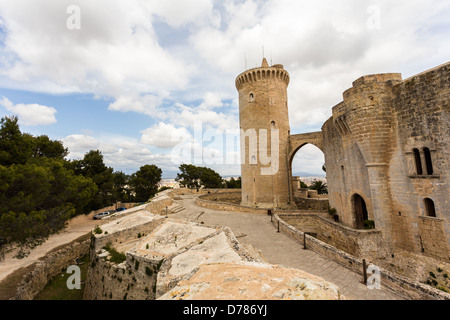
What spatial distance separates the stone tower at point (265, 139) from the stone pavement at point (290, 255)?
208 inches

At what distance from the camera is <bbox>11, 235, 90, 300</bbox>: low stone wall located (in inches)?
411

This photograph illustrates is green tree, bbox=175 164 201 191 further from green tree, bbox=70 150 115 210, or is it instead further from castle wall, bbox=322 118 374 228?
castle wall, bbox=322 118 374 228

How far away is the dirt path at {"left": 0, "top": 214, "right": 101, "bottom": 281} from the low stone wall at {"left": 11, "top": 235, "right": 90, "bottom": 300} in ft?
2.60

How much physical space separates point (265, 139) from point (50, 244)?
21.3m

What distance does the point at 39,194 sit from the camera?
12.2 m

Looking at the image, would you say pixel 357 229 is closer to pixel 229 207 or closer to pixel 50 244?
pixel 229 207

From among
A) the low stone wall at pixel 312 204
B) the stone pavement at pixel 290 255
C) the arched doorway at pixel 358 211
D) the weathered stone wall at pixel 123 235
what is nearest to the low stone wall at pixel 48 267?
the weathered stone wall at pixel 123 235

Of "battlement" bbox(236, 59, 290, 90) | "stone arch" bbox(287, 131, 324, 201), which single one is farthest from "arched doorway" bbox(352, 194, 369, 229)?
"battlement" bbox(236, 59, 290, 90)

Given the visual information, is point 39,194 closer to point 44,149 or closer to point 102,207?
point 44,149

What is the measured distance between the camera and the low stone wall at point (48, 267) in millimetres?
10438

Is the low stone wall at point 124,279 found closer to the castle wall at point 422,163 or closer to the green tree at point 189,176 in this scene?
the castle wall at point 422,163
